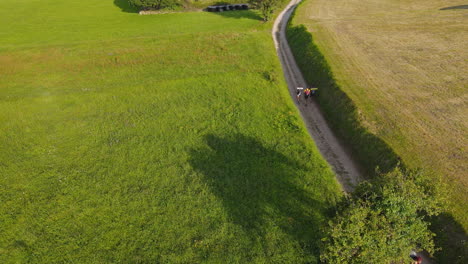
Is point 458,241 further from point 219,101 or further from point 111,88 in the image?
point 111,88

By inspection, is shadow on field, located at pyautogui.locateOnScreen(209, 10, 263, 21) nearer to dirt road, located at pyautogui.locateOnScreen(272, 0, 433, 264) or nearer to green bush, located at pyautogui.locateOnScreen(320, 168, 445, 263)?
dirt road, located at pyautogui.locateOnScreen(272, 0, 433, 264)

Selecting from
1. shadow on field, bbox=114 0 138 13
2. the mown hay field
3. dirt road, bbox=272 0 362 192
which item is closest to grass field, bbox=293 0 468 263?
the mown hay field

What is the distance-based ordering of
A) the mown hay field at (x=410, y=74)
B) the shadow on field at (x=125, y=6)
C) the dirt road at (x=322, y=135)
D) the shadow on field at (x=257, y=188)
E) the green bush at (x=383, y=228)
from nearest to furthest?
the green bush at (x=383, y=228) → the shadow on field at (x=257, y=188) → the mown hay field at (x=410, y=74) → the dirt road at (x=322, y=135) → the shadow on field at (x=125, y=6)

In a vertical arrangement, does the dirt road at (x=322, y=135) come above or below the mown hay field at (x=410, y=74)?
below

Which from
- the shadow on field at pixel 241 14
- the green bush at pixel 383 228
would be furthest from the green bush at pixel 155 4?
the green bush at pixel 383 228

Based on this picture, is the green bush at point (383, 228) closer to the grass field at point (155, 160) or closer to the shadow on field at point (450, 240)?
the grass field at point (155, 160)

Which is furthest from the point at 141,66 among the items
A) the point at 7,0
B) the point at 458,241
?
the point at 7,0
